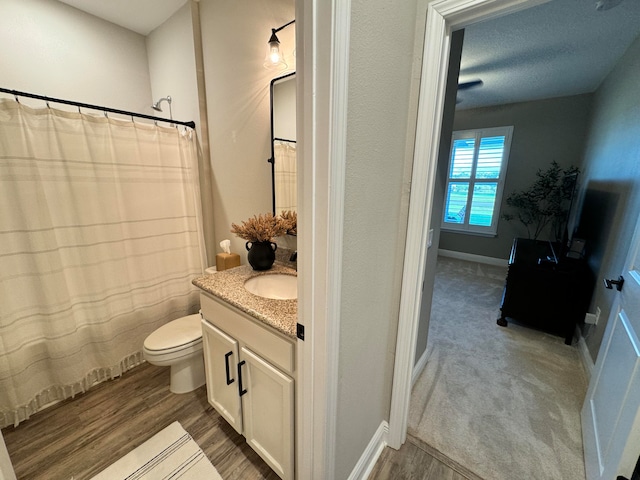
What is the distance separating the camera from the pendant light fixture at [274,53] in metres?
1.46

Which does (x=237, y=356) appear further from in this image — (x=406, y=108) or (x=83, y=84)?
(x=83, y=84)

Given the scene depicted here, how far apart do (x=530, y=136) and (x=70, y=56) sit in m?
5.42

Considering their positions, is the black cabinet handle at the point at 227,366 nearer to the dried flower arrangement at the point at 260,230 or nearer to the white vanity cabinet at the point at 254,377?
the white vanity cabinet at the point at 254,377

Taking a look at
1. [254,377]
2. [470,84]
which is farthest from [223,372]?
[470,84]

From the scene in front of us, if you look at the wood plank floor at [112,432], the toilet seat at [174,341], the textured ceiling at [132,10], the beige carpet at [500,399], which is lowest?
the wood plank floor at [112,432]

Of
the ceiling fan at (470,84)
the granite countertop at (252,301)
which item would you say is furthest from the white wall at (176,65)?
the ceiling fan at (470,84)

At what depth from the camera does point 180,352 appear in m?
1.57

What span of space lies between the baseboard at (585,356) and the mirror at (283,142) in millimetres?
2433

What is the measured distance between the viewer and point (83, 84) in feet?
6.63

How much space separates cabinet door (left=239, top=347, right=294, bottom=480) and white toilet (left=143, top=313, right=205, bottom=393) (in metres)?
0.60

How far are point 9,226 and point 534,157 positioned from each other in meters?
5.64

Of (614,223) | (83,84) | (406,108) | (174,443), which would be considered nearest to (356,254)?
(406,108)

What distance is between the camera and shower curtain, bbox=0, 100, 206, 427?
1410 millimetres

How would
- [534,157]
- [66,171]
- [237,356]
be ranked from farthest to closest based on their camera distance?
[534,157]
[66,171]
[237,356]
